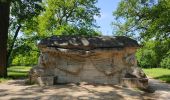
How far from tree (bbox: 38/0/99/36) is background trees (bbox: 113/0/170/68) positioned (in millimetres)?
7608

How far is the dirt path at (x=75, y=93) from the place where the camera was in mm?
13438

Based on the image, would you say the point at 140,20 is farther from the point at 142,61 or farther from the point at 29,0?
the point at 142,61

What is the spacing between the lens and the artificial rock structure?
16922mm

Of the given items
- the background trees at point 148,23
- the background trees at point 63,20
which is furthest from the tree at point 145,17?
the background trees at point 63,20

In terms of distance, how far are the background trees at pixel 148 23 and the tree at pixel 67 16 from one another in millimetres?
7608

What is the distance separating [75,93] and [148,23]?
18.1 metres

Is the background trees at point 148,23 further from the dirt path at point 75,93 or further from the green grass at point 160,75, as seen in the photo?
the dirt path at point 75,93

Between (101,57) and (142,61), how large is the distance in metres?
51.6

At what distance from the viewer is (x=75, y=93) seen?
560 inches

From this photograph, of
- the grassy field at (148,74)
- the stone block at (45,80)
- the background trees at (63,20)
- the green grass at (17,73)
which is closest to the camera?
the stone block at (45,80)

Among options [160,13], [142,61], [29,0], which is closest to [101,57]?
[29,0]

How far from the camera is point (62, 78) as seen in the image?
17391 mm

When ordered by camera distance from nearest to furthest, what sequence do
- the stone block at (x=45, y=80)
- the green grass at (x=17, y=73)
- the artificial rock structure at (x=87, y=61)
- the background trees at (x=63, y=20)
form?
the stone block at (x=45, y=80)
the artificial rock structure at (x=87, y=61)
the green grass at (x=17, y=73)
the background trees at (x=63, y=20)

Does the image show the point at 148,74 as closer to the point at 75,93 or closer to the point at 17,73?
the point at 17,73
